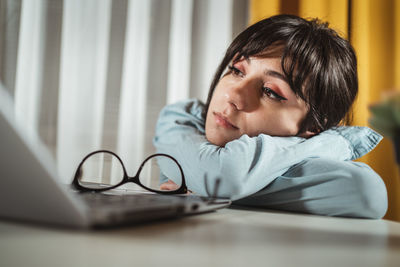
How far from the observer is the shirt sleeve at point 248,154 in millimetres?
611

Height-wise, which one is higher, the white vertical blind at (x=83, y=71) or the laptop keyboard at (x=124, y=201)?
the white vertical blind at (x=83, y=71)

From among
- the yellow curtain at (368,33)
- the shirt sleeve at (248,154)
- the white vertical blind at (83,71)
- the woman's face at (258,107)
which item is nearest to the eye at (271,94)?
the woman's face at (258,107)

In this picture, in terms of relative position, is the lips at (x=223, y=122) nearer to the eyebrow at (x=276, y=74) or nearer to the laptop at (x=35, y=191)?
the eyebrow at (x=276, y=74)

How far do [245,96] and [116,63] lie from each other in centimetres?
100

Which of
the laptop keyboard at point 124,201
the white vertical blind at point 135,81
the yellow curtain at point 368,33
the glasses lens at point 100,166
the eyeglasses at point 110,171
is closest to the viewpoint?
the laptop keyboard at point 124,201

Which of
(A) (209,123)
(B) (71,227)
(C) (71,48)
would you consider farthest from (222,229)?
(C) (71,48)

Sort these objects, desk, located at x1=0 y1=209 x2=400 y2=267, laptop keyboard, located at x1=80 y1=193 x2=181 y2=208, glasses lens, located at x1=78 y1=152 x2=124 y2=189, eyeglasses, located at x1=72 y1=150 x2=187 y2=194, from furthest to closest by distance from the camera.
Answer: glasses lens, located at x1=78 y1=152 x2=124 y2=189
eyeglasses, located at x1=72 y1=150 x2=187 y2=194
laptop keyboard, located at x1=80 y1=193 x2=181 y2=208
desk, located at x1=0 y1=209 x2=400 y2=267

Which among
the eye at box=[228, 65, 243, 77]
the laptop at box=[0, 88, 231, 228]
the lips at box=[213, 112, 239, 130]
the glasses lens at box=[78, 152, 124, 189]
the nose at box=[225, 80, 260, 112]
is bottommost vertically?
the glasses lens at box=[78, 152, 124, 189]

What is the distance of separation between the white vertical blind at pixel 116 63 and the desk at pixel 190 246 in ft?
4.15

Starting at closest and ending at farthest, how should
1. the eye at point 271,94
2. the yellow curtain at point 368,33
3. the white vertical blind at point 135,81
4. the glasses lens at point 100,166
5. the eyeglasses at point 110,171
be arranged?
the eyeglasses at point 110,171, the glasses lens at point 100,166, the eye at point 271,94, the yellow curtain at point 368,33, the white vertical blind at point 135,81

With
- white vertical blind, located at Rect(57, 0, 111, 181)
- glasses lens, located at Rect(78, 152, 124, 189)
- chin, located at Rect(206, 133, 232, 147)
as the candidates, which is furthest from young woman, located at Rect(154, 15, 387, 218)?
white vertical blind, located at Rect(57, 0, 111, 181)

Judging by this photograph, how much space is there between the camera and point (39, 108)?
162 centimetres

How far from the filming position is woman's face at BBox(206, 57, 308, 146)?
803 millimetres

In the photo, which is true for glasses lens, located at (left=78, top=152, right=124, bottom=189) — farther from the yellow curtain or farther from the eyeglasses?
the yellow curtain
